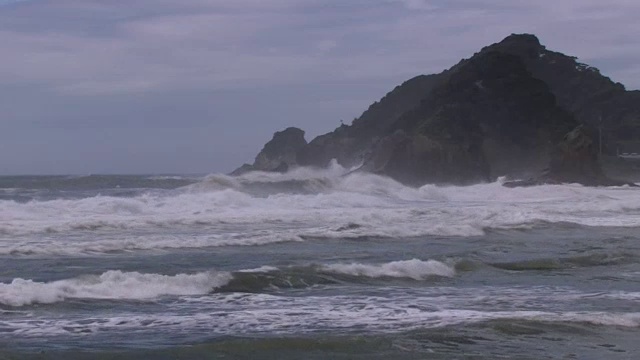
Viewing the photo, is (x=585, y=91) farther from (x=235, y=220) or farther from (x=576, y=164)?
(x=235, y=220)

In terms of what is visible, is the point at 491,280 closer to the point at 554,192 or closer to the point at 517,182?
the point at 554,192

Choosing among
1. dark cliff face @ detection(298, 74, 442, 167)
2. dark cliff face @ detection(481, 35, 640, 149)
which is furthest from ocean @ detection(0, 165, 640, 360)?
dark cliff face @ detection(481, 35, 640, 149)

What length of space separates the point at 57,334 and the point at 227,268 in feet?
18.4

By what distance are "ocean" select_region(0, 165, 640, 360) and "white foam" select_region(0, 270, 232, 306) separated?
1.2 inches

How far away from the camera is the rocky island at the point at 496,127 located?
54.1m

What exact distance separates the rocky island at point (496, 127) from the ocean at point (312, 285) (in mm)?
26615

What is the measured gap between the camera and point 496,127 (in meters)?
61.8

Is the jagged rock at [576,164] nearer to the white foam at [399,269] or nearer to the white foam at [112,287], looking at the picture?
the white foam at [399,269]

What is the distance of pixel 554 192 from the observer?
44531 millimetres

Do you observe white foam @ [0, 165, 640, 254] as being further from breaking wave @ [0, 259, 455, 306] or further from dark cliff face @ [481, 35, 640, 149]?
dark cliff face @ [481, 35, 640, 149]

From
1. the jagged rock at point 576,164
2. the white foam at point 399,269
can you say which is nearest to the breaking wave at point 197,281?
the white foam at point 399,269

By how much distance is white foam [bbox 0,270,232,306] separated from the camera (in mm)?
11844

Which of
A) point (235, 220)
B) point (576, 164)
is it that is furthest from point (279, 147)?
point (235, 220)

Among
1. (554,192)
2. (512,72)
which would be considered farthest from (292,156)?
(554,192)
